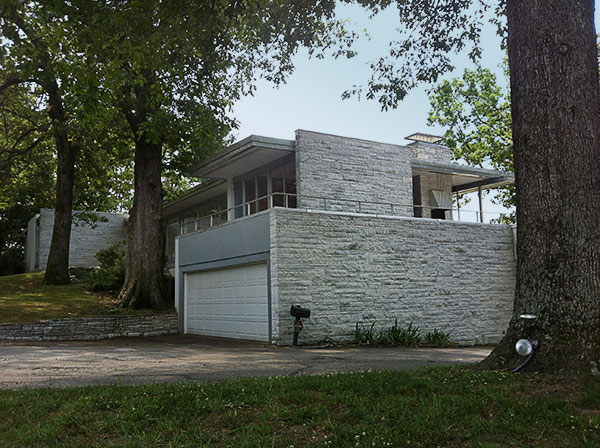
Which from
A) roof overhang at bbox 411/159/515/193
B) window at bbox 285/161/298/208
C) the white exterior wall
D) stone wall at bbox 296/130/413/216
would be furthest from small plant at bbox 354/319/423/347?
the white exterior wall

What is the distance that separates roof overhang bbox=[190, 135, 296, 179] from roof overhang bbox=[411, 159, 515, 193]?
5.47 meters

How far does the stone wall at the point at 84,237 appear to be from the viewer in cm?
3152

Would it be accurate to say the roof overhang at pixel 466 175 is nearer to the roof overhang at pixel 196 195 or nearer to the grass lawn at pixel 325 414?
the roof overhang at pixel 196 195

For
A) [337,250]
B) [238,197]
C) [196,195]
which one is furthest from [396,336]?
[196,195]

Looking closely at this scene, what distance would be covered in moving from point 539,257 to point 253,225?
425 inches

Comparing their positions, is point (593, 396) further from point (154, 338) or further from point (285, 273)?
point (154, 338)

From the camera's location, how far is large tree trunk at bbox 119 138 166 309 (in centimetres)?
2012

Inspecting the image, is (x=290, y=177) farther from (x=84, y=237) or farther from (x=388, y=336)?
(x=84, y=237)

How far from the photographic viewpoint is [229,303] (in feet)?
57.6

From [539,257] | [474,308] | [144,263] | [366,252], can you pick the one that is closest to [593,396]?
[539,257]

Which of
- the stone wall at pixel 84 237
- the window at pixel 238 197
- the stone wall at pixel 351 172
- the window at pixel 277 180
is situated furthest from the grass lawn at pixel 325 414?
the stone wall at pixel 84 237

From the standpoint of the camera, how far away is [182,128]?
18500 mm

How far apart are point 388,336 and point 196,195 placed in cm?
1194

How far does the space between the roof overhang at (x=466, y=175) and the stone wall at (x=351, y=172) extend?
1.10 meters
